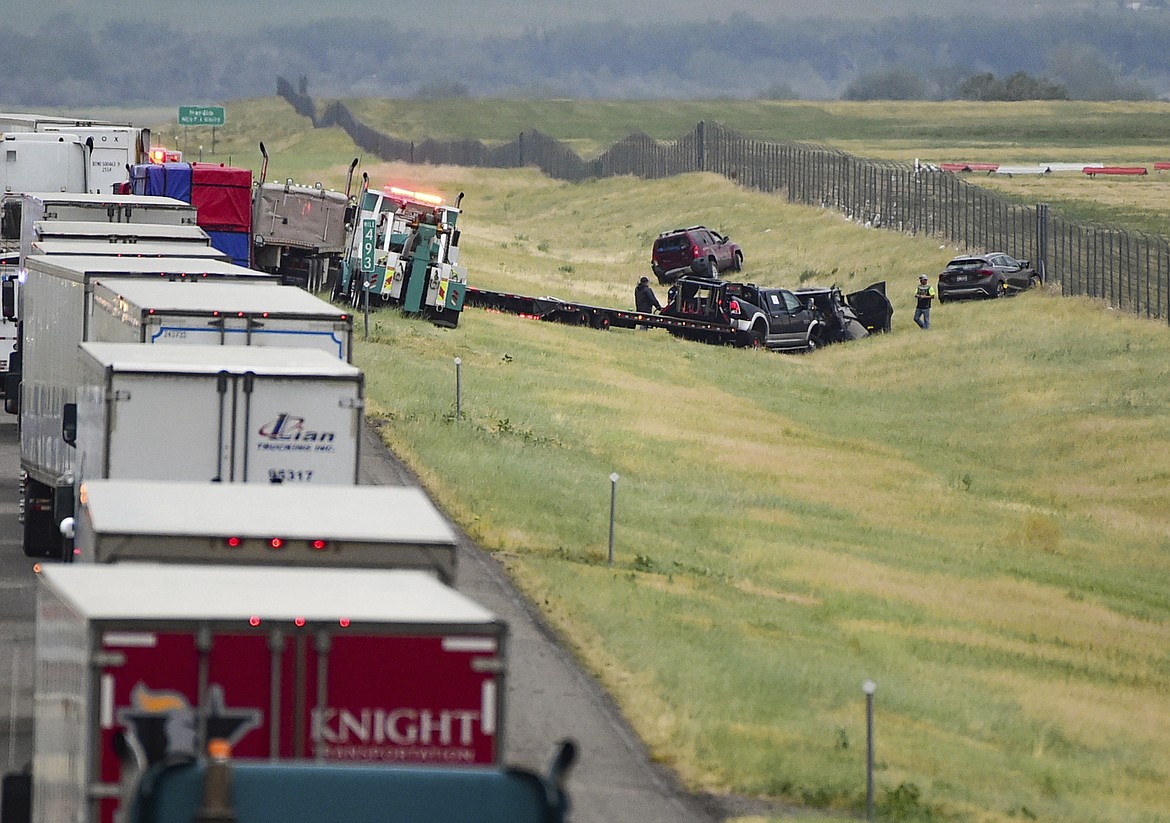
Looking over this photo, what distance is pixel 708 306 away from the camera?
52.8 meters

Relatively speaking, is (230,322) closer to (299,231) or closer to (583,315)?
(299,231)

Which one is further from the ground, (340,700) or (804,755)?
(340,700)

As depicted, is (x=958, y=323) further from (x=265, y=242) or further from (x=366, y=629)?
(x=366, y=629)

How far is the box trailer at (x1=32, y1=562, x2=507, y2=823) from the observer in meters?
8.06

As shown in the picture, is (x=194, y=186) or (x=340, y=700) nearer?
(x=340, y=700)

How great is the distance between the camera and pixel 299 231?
150 feet

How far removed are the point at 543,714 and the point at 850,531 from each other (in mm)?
13737

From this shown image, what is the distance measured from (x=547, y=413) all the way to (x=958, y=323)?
22.3 m

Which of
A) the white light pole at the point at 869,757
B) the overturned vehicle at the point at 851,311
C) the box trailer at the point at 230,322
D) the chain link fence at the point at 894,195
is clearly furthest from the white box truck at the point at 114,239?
the chain link fence at the point at 894,195

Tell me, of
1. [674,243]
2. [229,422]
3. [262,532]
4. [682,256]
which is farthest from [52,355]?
[674,243]

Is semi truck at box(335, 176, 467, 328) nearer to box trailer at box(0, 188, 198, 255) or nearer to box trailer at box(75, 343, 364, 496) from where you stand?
box trailer at box(0, 188, 198, 255)

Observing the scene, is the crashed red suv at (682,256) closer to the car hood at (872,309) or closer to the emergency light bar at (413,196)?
the car hood at (872,309)

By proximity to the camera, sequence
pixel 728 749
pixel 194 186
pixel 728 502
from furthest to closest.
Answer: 1. pixel 194 186
2. pixel 728 502
3. pixel 728 749

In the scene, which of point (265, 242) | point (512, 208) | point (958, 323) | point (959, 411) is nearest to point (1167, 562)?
point (959, 411)
